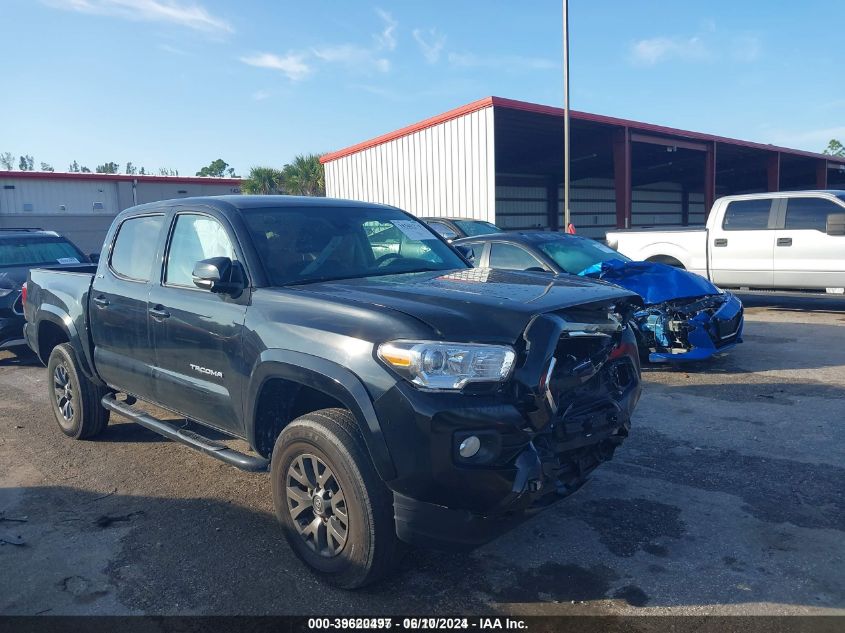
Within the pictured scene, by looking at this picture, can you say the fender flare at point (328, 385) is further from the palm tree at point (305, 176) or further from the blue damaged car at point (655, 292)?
the palm tree at point (305, 176)

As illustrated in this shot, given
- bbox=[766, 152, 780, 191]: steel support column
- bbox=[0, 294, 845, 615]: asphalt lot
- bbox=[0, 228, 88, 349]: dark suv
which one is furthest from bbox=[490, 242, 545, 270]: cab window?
bbox=[766, 152, 780, 191]: steel support column

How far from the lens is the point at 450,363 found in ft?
9.15

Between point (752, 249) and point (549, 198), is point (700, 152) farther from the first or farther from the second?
point (752, 249)

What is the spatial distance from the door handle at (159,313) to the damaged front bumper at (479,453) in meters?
1.96

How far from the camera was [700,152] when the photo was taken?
26.2 meters

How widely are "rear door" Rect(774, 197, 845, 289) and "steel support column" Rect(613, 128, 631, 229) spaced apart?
390 inches

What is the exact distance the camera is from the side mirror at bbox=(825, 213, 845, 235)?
32.4 ft

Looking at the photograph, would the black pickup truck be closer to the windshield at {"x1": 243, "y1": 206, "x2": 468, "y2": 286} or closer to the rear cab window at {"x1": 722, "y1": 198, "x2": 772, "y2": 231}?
the windshield at {"x1": 243, "y1": 206, "x2": 468, "y2": 286}

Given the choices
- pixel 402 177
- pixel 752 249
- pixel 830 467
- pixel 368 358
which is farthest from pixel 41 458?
pixel 402 177

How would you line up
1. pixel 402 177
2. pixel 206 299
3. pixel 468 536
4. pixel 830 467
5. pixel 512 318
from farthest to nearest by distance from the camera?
pixel 402 177 → pixel 830 467 → pixel 206 299 → pixel 512 318 → pixel 468 536

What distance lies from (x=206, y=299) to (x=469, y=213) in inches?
604

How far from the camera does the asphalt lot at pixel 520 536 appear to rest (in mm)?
3070

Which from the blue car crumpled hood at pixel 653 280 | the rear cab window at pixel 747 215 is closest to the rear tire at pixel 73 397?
the blue car crumpled hood at pixel 653 280

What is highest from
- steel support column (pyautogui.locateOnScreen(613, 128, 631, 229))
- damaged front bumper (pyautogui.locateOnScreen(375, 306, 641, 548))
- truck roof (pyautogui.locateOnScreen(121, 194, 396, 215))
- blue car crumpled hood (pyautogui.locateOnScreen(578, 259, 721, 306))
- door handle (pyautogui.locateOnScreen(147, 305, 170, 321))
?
steel support column (pyautogui.locateOnScreen(613, 128, 631, 229))
